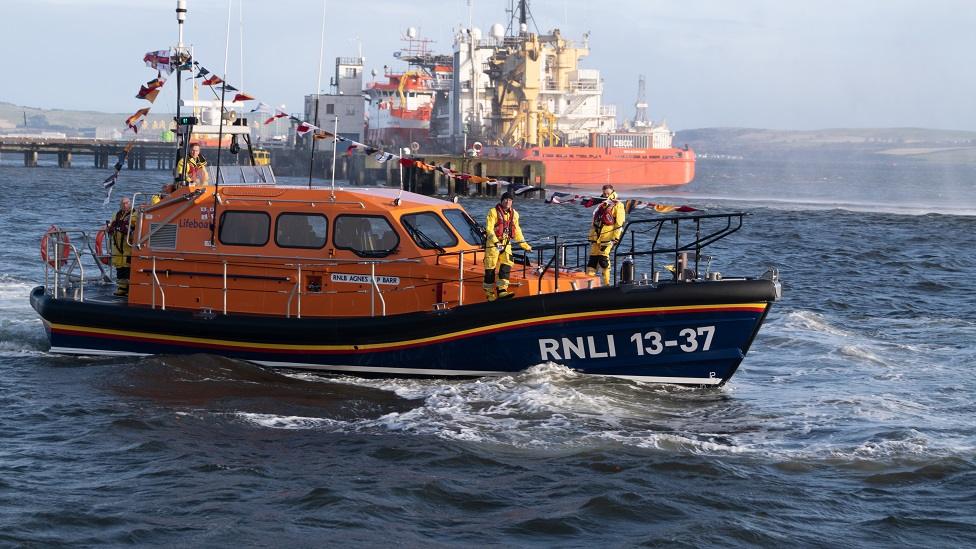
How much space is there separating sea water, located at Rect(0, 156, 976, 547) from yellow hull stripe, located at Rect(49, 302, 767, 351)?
220 mm

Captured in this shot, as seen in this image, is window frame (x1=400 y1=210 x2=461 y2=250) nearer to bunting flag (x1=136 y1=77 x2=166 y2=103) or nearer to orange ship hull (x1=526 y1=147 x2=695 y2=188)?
bunting flag (x1=136 y1=77 x2=166 y2=103)

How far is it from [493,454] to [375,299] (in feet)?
9.34

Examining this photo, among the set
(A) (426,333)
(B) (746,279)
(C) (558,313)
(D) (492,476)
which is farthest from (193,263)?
(B) (746,279)

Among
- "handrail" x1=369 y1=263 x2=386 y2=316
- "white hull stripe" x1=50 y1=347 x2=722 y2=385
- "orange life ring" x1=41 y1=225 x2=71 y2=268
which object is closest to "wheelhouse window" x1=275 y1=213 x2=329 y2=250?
"handrail" x1=369 y1=263 x2=386 y2=316

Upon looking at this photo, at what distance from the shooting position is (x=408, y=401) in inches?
419

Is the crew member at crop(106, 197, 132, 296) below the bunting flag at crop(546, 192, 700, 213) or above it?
below

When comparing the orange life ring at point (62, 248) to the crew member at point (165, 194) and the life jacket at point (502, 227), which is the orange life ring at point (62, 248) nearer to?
the crew member at point (165, 194)

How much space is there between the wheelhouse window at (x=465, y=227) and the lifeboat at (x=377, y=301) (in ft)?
0.06

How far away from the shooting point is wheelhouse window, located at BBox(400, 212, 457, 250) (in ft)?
37.1

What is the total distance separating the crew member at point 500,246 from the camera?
35.5ft

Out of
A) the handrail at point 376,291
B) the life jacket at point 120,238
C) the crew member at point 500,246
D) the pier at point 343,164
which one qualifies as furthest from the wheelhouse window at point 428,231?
the pier at point 343,164

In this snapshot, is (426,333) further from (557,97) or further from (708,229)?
(557,97)

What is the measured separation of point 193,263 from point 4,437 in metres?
2.98

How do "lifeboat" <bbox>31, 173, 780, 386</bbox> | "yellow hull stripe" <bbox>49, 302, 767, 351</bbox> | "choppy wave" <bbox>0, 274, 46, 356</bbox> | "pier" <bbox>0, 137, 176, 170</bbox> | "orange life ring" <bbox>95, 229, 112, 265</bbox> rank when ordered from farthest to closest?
"pier" <bbox>0, 137, 176, 170</bbox>
"orange life ring" <bbox>95, 229, 112, 265</bbox>
"choppy wave" <bbox>0, 274, 46, 356</bbox>
"lifeboat" <bbox>31, 173, 780, 386</bbox>
"yellow hull stripe" <bbox>49, 302, 767, 351</bbox>
